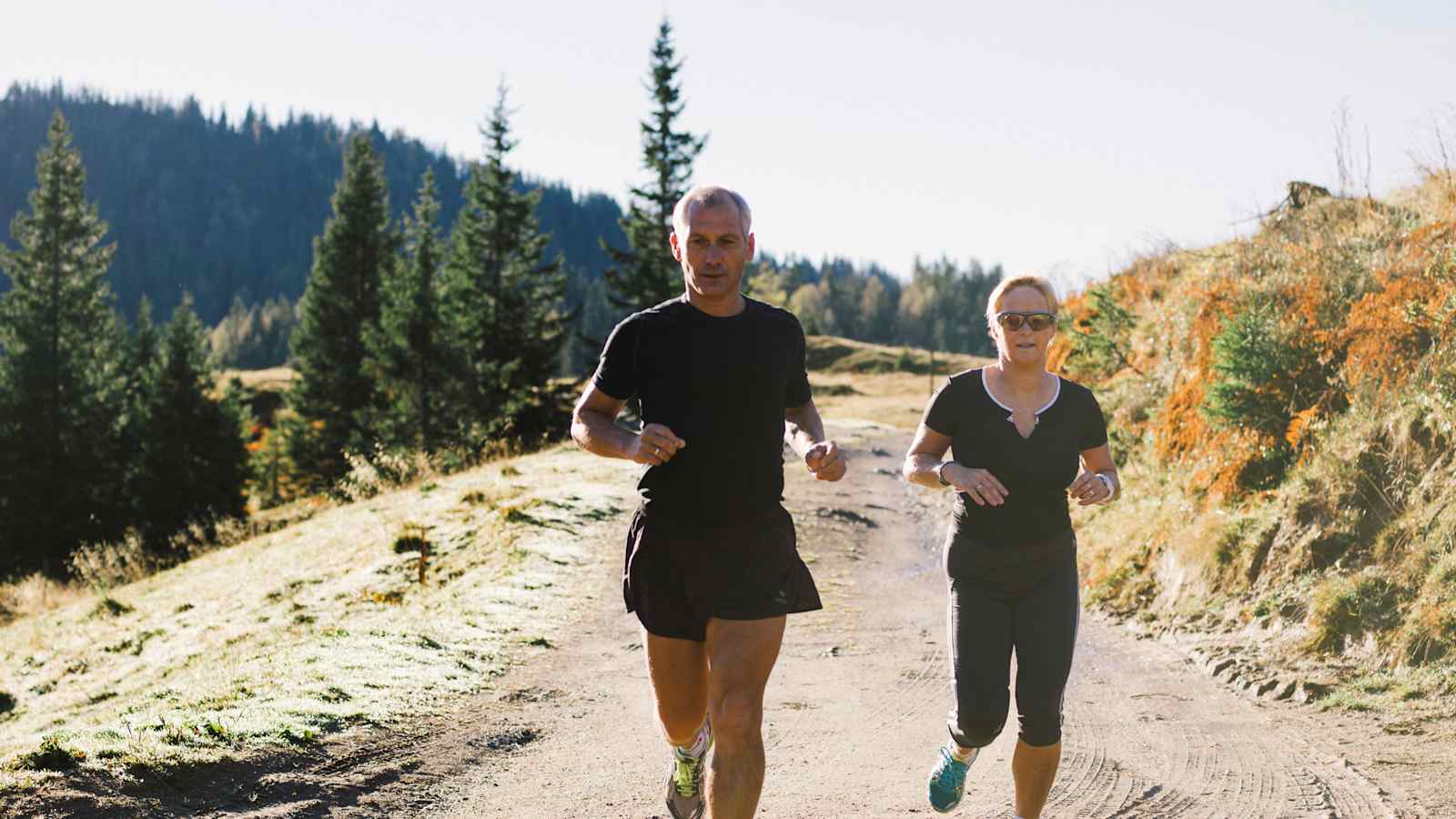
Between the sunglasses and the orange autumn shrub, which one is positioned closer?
the sunglasses

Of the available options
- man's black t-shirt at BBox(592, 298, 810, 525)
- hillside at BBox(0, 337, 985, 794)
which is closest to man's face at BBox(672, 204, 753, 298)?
man's black t-shirt at BBox(592, 298, 810, 525)

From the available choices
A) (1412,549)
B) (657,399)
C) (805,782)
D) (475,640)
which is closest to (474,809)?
(805,782)

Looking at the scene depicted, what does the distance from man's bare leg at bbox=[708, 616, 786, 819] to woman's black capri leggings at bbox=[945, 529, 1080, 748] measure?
2.80 feet

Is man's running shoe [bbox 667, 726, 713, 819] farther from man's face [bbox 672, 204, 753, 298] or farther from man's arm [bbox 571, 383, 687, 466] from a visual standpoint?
man's face [bbox 672, 204, 753, 298]

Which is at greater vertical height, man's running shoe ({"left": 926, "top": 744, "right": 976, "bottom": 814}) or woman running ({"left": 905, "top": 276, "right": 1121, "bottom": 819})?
woman running ({"left": 905, "top": 276, "right": 1121, "bottom": 819})

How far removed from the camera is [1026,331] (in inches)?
165

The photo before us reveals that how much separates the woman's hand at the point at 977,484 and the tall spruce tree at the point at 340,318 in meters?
36.7

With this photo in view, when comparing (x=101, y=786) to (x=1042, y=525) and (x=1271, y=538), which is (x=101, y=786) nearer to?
(x=1042, y=525)

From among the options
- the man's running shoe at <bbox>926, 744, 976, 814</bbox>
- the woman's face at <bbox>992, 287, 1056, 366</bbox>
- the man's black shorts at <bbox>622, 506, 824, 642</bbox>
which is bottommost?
the man's running shoe at <bbox>926, 744, 976, 814</bbox>

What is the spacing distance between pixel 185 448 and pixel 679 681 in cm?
3634

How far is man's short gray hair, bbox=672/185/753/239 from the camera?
3.66 m

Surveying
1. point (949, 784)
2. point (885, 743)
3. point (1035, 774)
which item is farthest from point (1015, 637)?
point (885, 743)

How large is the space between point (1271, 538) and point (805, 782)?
5027 millimetres

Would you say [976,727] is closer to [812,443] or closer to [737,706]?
[737,706]
